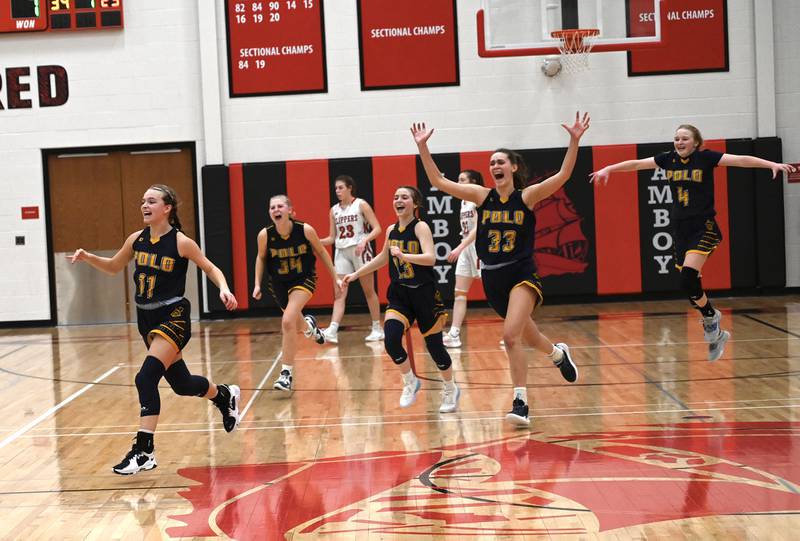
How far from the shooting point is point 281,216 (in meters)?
9.02

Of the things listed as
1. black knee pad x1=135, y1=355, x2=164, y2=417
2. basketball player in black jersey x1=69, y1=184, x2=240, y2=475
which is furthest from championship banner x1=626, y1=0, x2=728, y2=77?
black knee pad x1=135, y1=355, x2=164, y2=417

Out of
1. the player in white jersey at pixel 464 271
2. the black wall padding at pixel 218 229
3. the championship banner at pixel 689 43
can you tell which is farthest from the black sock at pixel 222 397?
the championship banner at pixel 689 43

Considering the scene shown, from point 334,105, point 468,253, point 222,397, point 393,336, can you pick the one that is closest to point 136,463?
point 222,397

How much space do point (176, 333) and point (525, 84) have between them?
9952mm

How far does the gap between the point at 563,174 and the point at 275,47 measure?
30.5 ft

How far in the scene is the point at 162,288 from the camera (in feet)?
20.7

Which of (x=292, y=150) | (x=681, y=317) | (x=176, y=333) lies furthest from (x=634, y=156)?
(x=176, y=333)

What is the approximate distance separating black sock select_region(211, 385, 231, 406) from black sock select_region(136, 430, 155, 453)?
844mm

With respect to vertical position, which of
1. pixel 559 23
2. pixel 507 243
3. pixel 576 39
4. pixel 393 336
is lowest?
pixel 393 336

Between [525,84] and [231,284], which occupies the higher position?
[525,84]

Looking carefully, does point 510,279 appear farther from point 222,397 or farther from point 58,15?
point 58,15

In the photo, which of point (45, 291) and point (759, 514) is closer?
point (759, 514)

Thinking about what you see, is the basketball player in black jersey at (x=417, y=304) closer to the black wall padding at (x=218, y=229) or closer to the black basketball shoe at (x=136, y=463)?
the black basketball shoe at (x=136, y=463)

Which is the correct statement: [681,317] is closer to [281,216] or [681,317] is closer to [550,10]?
[550,10]
